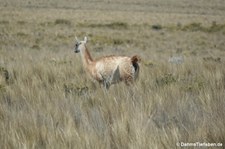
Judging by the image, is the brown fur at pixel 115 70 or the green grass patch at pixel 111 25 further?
the green grass patch at pixel 111 25

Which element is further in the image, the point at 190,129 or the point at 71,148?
the point at 190,129

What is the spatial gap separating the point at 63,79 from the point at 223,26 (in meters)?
33.4

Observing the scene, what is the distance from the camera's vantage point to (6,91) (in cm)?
593

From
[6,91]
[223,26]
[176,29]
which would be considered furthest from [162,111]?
[223,26]

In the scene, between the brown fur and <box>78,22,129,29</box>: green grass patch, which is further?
<box>78,22,129,29</box>: green grass patch

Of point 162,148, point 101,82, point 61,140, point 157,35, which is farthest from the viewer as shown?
point 157,35

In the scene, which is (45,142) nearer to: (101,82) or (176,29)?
(101,82)

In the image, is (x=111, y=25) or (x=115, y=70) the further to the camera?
(x=111, y=25)

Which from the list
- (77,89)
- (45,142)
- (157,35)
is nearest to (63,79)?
(77,89)

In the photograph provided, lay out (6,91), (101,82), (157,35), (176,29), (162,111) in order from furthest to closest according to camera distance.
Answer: (176,29) < (157,35) < (101,82) < (6,91) < (162,111)

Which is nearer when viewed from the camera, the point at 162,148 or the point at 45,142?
the point at 162,148

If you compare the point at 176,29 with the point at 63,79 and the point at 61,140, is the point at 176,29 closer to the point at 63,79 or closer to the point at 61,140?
the point at 63,79

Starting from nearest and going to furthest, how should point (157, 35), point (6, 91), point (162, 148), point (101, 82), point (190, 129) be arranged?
1. point (162, 148)
2. point (190, 129)
3. point (6, 91)
4. point (101, 82)
5. point (157, 35)

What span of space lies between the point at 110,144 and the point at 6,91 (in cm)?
303
